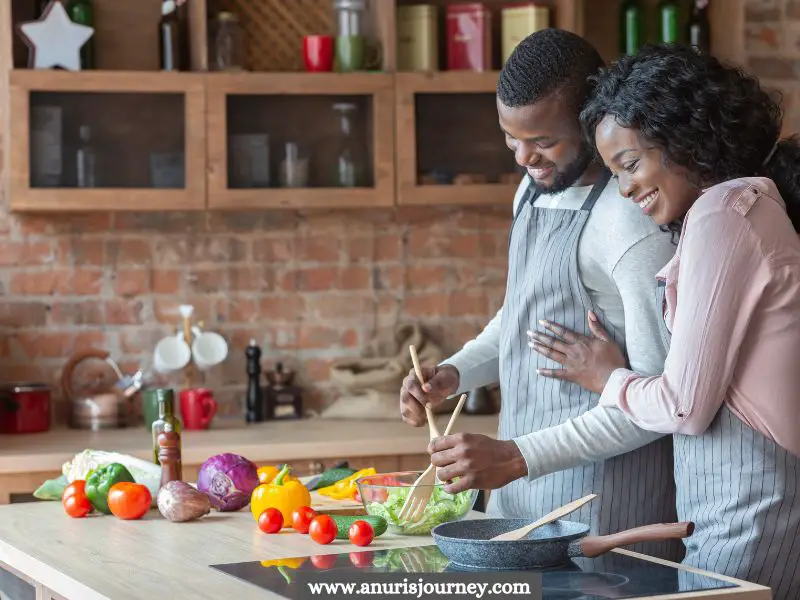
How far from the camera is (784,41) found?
469 cm

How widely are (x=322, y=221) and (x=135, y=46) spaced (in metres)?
0.90

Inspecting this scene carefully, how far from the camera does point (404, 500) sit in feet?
7.29

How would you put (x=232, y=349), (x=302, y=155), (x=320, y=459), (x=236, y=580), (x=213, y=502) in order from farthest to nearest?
(x=232, y=349), (x=302, y=155), (x=320, y=459), (x=213, y=502), (x=236, y=580)

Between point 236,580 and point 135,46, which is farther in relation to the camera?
point 135,46

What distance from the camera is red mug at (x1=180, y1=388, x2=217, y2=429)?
414 centimetres

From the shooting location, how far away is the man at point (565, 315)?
2133mm

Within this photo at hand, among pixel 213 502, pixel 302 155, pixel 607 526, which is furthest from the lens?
pixel 302 155

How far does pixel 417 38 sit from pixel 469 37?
0.59 feet

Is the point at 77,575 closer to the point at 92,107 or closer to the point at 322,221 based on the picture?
the point at 92,107

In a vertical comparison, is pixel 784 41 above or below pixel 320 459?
above

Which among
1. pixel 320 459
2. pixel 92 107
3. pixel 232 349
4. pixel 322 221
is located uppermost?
pixel 92 107

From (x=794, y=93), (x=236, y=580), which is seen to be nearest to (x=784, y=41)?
(x=794, y=93)

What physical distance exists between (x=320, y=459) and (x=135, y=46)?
64.4 inches

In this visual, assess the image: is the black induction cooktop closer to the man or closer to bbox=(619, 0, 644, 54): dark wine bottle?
the man
